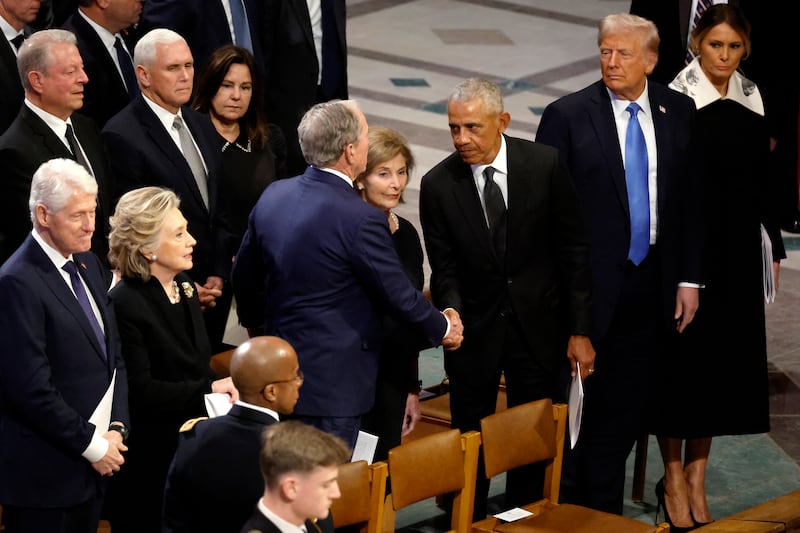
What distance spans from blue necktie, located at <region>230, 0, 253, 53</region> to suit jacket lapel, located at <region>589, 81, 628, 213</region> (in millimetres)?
2021

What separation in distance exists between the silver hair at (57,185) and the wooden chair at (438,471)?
4.44 ft

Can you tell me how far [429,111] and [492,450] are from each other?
6.44 meters

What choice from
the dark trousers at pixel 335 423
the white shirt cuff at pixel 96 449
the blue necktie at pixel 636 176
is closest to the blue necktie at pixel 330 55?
the blue necktie at pixel 636 176

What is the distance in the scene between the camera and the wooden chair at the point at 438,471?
15.6 feet

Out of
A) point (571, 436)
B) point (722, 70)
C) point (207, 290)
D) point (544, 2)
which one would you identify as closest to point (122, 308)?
point (207, 290)

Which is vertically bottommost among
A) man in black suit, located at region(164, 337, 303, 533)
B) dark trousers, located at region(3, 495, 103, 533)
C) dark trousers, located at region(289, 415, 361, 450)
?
dark trousers, located at region(3, 495, 103, 533)

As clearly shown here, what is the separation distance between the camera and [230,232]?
5695 mm

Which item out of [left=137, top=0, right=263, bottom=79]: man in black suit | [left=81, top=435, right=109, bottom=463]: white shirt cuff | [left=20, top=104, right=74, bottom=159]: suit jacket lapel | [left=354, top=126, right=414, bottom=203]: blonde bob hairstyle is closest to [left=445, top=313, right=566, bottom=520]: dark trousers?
[left=354, top=126, right=414, bottom=203]: blonde bob hairstyle

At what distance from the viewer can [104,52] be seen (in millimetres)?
5934

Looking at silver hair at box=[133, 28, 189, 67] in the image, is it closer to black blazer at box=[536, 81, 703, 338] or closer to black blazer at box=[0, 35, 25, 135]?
black blazer at box=[0, 35, 25, 135]

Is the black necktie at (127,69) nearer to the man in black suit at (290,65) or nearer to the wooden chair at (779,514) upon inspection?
the man in black suit at (290,65)

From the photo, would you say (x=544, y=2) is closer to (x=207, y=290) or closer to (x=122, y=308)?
(x=207, y=290)

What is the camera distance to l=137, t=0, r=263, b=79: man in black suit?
21.2 ft

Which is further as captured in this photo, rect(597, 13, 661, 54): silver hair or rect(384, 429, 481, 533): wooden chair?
rect(597, 13, 661, 54): silver hair
